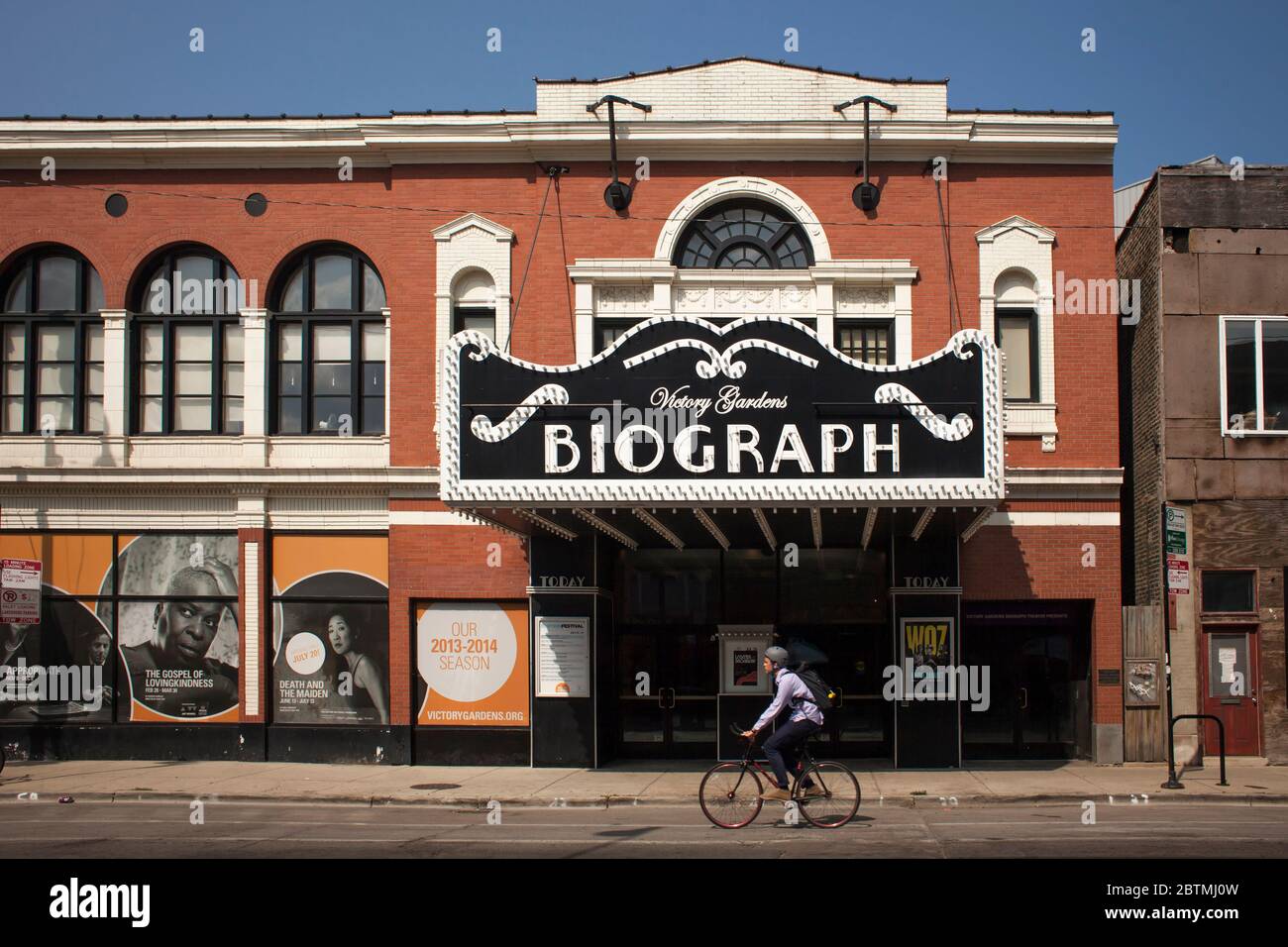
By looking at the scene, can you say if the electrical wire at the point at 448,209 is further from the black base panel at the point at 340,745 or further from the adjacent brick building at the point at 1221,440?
the black base panel at the point at 340,745

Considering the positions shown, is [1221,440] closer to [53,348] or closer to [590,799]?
[590,799]

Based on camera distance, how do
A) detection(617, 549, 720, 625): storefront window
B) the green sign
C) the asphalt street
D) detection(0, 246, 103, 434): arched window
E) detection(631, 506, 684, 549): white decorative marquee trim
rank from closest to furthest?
the asphalt street < detection(631, 506, 684, 549): white decorative marquee trim < the green sign < detection(617, 549, 720, 625): storefront window < detection(0, 246, 103, 434): arched window

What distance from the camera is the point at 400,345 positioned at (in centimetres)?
2261

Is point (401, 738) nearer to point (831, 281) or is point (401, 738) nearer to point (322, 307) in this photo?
point (322, 307)

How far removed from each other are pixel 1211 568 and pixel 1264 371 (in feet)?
11.4

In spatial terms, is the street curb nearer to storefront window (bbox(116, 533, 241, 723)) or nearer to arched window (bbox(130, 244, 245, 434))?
storefront window (bbox(116, 533, 241, 723))

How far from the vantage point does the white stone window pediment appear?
21969mm

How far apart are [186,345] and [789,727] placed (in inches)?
553

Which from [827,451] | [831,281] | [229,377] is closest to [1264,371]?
[831,281]

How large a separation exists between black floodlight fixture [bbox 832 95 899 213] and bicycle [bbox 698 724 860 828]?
10943mm

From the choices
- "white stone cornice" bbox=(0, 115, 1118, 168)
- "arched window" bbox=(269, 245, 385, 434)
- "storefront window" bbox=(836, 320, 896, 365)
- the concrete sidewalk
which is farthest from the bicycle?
"white stone cornice" bbox=(0, 115, 1118, 168)

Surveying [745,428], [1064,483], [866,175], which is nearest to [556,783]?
[745,428]

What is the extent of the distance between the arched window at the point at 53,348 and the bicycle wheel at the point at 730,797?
46.2 ft

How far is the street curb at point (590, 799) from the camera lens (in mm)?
17484
